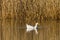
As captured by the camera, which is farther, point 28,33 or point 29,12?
point 29,12

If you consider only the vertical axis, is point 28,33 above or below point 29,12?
below

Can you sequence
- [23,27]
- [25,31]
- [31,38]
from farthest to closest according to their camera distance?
[23,27] → [25,31] → [31,38]

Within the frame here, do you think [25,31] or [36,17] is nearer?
[25,31]

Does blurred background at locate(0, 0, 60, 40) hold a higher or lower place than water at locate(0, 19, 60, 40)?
higher

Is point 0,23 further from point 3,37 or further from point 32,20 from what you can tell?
point 3,37

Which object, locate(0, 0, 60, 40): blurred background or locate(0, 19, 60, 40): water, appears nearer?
locate(0, 19, 60, 40): water

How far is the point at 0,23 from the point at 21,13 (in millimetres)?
1287

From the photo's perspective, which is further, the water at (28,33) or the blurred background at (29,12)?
the blurred background at (29,12)

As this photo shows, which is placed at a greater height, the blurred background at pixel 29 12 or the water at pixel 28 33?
the blurred background at pixel 29 12

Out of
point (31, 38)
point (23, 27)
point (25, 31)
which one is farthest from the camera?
point (23, 27)

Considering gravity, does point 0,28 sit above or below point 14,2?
below

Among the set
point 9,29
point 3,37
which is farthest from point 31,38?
point 9,29

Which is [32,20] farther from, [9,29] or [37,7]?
[9,29]

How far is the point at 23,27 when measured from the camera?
12602 millimetres
